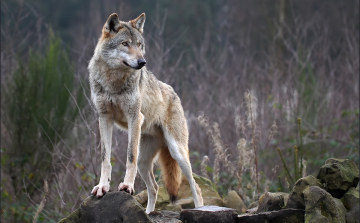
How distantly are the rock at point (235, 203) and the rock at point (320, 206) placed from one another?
1586mm

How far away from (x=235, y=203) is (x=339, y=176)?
168 cm

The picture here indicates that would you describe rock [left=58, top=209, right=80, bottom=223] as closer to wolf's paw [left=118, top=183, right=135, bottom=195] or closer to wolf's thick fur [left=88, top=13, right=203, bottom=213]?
wolf's thick fur [left=88, top=13, right=203, bottom=213]

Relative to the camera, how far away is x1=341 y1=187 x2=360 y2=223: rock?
15.3 ft

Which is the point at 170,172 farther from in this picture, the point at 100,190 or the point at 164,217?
the point at 100,190

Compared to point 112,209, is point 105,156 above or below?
above

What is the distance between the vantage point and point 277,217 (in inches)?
181

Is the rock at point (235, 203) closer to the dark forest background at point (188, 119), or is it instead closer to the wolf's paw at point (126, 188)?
the dark forest background at point (188, 119)

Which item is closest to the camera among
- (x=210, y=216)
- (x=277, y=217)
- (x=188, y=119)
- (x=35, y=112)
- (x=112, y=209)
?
(x=112, y=209)

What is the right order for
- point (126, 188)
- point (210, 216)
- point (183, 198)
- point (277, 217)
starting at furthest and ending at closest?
point (183, 198)
point (277, 217)
point (210, 216)
point (126, 188)

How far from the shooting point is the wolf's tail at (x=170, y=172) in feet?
18.6

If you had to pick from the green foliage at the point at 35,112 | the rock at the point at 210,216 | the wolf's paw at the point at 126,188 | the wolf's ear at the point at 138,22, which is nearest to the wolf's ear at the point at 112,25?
the wolf's ear at the point at 138,22

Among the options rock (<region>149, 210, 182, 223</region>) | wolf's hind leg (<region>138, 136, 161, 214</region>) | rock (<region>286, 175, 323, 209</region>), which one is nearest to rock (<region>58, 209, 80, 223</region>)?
rock (<region>149, 210, 182, 223</region>)

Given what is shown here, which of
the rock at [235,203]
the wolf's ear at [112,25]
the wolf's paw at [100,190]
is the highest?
the wolf's ear at [112,25]

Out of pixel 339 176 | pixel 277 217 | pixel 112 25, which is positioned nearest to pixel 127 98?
pixel 112 25
